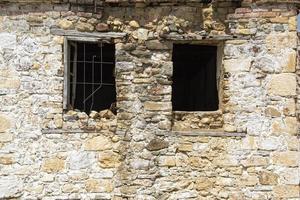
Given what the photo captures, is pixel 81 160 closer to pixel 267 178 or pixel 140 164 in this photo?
pixel 140 164

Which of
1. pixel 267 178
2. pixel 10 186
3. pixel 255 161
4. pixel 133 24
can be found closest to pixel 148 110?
pixel 133 24

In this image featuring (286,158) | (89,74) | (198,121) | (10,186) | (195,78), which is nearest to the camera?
(10,186)

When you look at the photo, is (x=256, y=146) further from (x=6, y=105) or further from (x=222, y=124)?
(x=6, y=105)

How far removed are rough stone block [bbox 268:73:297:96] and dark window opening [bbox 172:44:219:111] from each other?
2.93ft

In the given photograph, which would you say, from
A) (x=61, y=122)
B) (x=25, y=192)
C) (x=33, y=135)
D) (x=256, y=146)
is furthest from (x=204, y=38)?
(x=25, y=192)

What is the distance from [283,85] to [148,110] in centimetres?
174

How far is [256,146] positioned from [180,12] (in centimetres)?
196

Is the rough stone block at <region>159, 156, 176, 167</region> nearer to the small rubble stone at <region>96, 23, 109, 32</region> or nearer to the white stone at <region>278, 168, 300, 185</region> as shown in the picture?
the white stone at <region>278, 168, 300, 185</region>

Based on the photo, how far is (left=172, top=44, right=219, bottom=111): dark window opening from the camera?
7281 mm

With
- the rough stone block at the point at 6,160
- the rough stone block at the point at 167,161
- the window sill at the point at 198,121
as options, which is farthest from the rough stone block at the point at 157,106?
the rough stone block at the point at 6,160

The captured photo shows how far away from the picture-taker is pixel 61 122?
20.1 ft

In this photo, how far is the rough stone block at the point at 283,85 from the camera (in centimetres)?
617

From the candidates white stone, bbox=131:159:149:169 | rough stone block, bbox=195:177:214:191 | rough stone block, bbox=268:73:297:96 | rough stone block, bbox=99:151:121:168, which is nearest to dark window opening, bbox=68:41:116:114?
rough stone block, bbox=99:151:121:168

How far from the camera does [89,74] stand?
8414 millimetres
